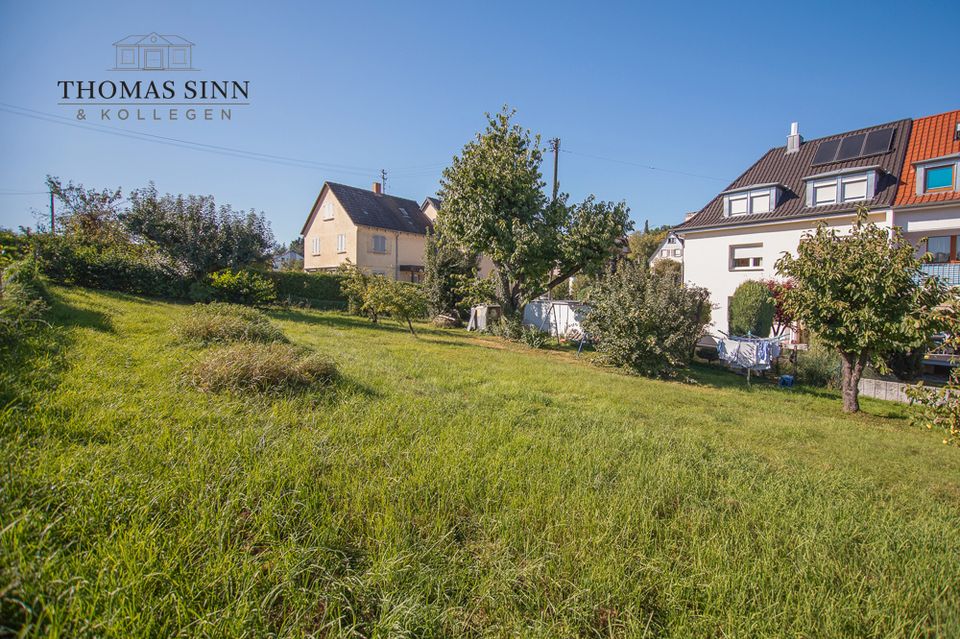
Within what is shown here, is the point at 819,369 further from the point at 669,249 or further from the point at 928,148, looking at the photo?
the point at 669,249

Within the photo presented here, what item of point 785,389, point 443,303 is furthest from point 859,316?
point 443,303

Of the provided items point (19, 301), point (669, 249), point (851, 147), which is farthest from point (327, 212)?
point (669, 249)

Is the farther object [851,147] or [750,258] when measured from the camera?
[750,258]

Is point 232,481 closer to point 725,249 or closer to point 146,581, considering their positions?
point 146,581

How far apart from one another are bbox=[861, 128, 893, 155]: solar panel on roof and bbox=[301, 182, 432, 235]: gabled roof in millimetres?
24979

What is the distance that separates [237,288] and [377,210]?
20277mm

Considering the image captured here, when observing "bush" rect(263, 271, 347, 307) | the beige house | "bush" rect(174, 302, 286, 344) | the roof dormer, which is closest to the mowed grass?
"bush" rect(174, 302, 286, 344)

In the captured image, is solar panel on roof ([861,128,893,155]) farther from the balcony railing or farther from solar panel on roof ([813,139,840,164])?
the balcony railing

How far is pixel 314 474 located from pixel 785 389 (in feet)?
43.7

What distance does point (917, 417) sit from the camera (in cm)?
Result: 480

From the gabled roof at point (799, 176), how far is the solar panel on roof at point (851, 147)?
0.33 meters

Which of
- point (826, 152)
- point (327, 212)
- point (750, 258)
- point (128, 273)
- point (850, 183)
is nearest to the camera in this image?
point (128, 273)

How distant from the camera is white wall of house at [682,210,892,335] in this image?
20016mm

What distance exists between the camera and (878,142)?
19.6 m
